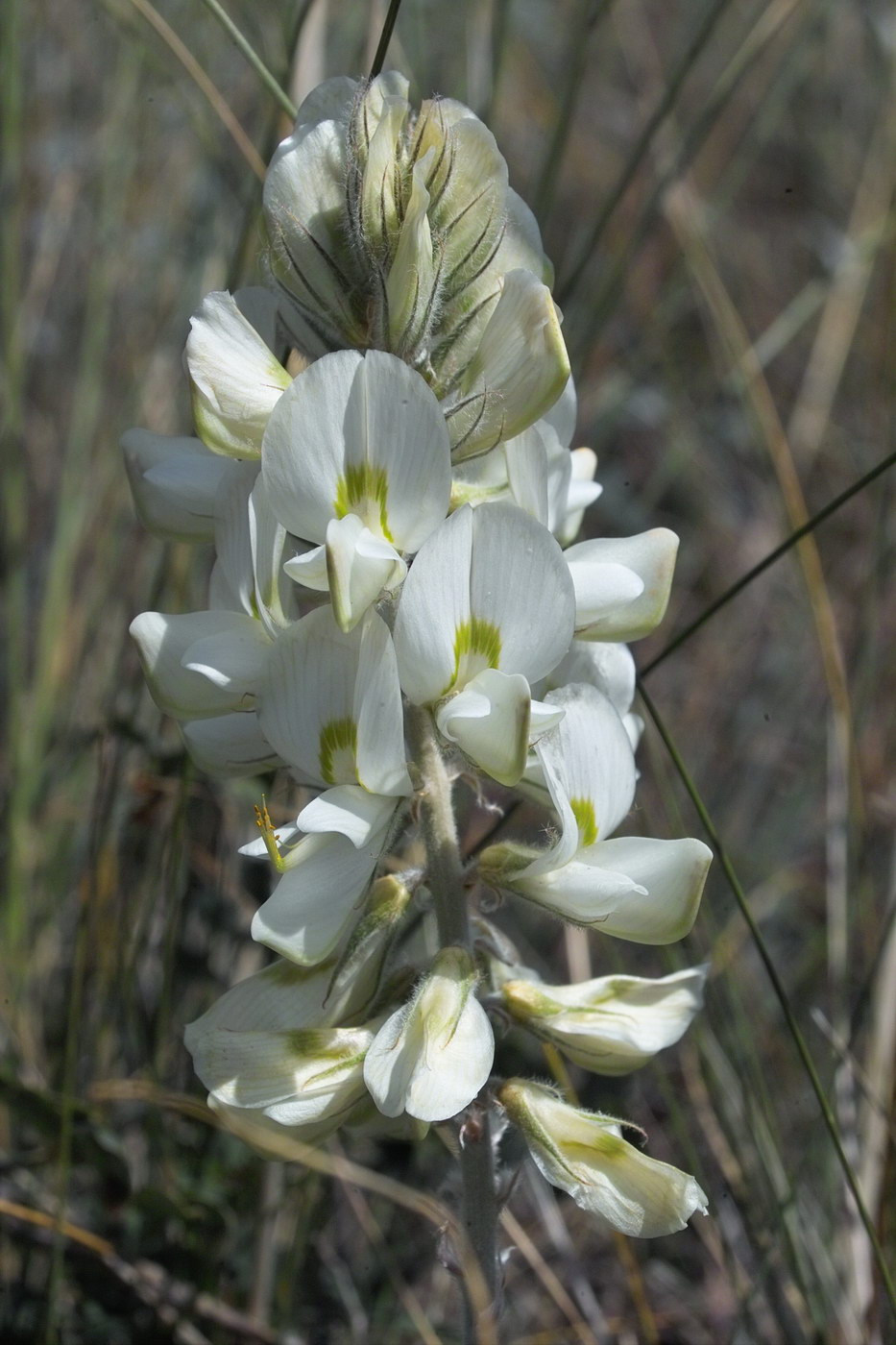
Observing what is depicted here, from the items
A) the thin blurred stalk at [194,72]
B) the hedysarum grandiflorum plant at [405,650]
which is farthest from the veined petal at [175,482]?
the thin blurred stalk at [194,72]

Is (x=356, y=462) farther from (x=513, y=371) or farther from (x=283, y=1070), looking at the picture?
(x=283, y=1070)

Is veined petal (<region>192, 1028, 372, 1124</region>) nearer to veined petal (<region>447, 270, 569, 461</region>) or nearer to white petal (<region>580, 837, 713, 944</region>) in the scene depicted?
white petal (<region>580, 837, 713, 944</region>)

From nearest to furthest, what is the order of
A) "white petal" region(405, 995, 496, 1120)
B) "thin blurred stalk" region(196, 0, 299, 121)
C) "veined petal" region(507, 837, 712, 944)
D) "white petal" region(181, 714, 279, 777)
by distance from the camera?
"white petal" region(405, 995, 496, 1120), "veined petal" region(507, 837, 712, 944), "white petal" region(181, 714, 279, 777), "thin blurred stalk" region(196, 0, 299, 121)

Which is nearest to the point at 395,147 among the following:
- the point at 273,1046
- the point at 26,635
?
the point at 273,1046

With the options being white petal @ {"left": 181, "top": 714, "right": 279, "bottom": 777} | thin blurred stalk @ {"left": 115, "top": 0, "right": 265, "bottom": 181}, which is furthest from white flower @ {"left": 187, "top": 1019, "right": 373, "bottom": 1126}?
thin blurred stalk @ {"left": 115, "top": 0, "right": 265, "bottom": 181}

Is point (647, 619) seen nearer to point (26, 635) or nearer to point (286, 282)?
point (286, 282)
